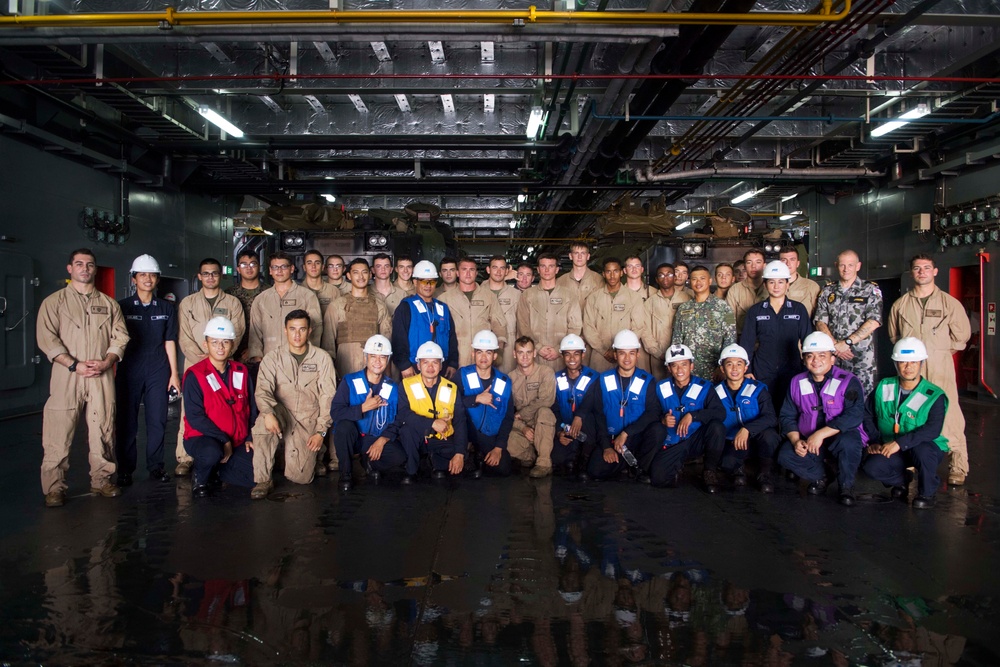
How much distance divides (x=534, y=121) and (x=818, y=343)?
16.9 feet

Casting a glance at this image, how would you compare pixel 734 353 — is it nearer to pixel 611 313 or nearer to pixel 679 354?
pixel 679 354

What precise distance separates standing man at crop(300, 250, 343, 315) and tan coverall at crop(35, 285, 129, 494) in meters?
1.94

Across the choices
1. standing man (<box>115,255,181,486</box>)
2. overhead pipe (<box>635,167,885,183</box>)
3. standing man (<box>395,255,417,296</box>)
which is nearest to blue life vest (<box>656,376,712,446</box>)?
standing man (<box>395,255,417,296</box>)

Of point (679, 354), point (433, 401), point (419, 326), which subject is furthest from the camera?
point (419, 326)

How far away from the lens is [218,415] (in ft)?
17.9

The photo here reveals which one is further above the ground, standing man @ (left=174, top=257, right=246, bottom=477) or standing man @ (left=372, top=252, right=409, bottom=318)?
standing man @ (left=372, top=252, right=409, bottom=318)

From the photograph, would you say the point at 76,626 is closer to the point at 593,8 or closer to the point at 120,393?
the point at 120,393

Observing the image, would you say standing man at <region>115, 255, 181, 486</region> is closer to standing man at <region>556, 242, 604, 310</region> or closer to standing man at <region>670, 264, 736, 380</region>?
standing man at <region>556, 242, 604, 310</region>

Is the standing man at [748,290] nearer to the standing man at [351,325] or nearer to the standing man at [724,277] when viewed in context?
the standing man at [724,277]

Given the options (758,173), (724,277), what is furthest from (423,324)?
(758,173)

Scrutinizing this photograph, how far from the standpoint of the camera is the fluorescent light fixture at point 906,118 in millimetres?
9209

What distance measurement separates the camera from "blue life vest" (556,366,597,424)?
6.32 m

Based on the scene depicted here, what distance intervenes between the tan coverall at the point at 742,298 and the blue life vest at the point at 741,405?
46.2 inches

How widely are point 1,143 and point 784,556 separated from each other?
9.74 meters
